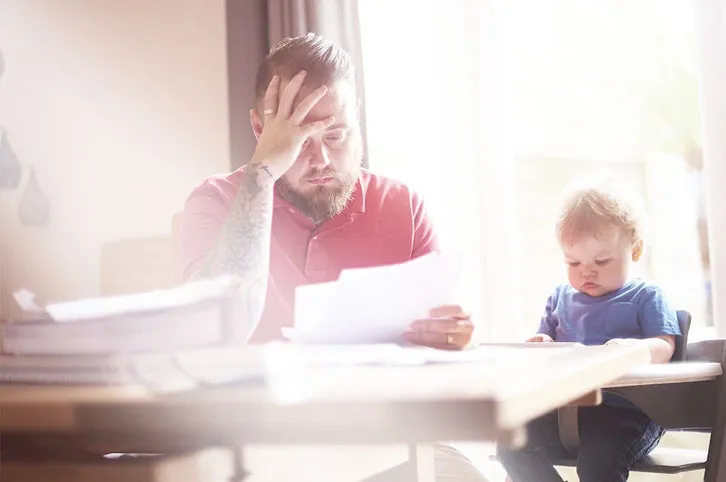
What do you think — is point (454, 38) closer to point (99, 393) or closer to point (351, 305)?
point (351, 305)

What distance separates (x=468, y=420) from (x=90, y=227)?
78.0 inches

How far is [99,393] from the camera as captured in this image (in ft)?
1.71

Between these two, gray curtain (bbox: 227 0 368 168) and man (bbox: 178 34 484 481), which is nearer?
man (bbox: 178 34 484 481)

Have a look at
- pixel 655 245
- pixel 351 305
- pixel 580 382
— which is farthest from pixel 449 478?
A: pixel 655 245

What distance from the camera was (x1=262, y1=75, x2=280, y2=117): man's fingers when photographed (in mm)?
1888

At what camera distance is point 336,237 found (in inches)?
72.3

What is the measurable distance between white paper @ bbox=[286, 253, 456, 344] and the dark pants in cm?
79

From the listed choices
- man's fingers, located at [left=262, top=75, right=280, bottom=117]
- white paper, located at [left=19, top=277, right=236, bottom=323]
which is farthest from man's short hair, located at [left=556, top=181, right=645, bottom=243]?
white paper, located at [left=19, top=277, right=236, bottom=323]

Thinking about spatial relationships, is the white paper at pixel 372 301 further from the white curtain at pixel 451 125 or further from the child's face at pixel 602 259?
the white curtain at pixel 451 125

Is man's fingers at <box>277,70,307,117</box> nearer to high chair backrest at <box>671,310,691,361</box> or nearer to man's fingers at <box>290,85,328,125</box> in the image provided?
man's fingers at <box>290,85,328,125</box>

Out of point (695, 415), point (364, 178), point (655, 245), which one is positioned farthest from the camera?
point (655, 245)

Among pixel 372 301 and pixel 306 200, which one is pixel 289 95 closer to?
pixel 306 200

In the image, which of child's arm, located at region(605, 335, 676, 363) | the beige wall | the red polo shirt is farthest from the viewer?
the beige wall

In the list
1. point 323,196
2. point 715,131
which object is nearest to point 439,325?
point 323,196
